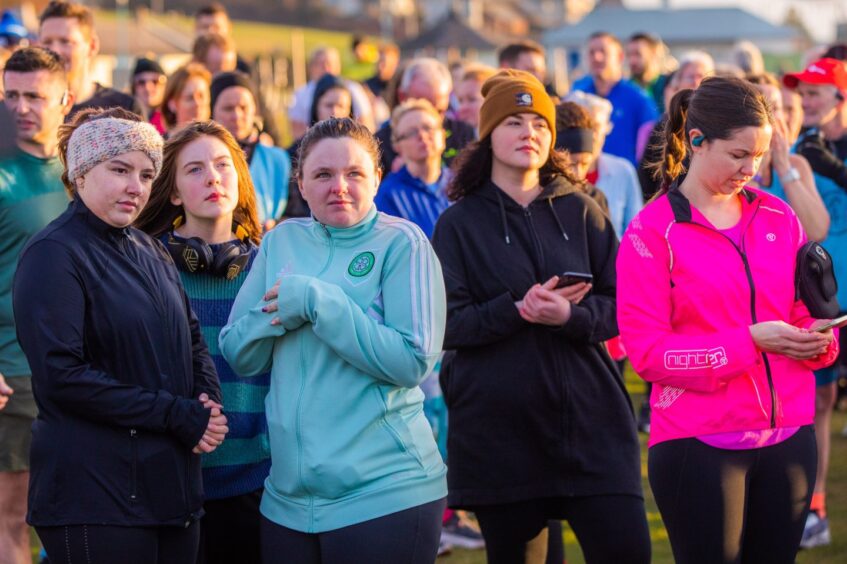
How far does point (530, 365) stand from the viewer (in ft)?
14.6

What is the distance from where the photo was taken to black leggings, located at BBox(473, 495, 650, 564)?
14.0ft

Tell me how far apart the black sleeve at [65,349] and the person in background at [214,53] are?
6.09m

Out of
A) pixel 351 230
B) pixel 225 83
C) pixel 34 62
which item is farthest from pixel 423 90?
pixel 351 230

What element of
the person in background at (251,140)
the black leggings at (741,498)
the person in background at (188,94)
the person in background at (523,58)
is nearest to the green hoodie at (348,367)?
the black leggings at (741,498)

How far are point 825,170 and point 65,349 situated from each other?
4.37 metres

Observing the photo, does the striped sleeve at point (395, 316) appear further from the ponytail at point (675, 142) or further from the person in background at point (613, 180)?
the person in background at point (613, 180)

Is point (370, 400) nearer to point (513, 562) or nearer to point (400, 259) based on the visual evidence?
point (400, 259)

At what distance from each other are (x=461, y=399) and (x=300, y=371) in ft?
3.39

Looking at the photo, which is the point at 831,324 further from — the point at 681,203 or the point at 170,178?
the point at 170,178

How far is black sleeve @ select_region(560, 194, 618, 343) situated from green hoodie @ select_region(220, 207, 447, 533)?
0.84m

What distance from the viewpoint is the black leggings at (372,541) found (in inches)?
139

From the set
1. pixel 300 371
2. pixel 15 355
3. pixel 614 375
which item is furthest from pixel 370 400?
pixel 15 355

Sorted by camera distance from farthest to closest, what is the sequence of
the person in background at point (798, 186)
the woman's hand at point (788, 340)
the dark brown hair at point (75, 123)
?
1. the person in background at point (798, 186)
2. the dark brown hair at point (75, 123)
3. the woman's hand at point (788, 340)

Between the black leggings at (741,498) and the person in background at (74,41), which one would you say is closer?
the black leggings at (741,498)
